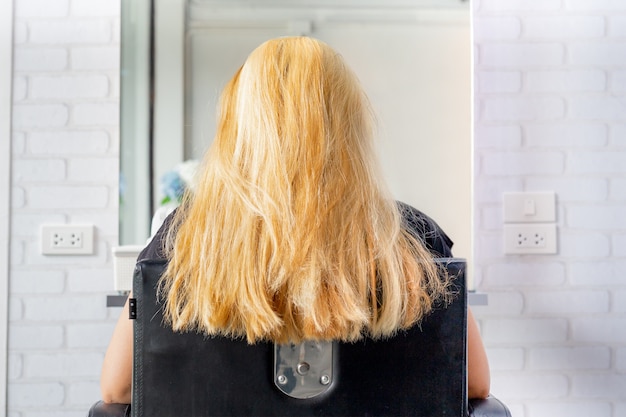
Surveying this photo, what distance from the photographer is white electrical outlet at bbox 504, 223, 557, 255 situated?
203 cm

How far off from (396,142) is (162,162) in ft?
2.11

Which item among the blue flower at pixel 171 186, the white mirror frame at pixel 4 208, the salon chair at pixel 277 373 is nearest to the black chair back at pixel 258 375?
the salon chair at pixel 277 373

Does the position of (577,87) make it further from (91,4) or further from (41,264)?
(41,264)

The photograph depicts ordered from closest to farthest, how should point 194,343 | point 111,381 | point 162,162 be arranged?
1. point 194,343
2. point 111,381
3. point 162,162

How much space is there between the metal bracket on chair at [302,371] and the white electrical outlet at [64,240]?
1247 mm

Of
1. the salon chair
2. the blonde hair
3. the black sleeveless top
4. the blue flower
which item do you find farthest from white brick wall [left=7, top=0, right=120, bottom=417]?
the salon chair

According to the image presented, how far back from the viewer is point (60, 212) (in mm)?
2010

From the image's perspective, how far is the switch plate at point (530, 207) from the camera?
2027 millimetres

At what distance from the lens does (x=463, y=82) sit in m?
2.01

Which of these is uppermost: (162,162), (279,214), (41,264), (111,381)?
(162,162)

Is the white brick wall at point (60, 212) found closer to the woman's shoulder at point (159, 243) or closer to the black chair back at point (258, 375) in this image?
the woman's shoulder at point (159, 243)

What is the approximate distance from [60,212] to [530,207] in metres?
1.32

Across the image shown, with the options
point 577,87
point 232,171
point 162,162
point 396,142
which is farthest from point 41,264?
point 577,87

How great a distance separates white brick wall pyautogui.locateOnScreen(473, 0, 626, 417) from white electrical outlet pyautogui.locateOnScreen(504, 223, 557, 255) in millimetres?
24
